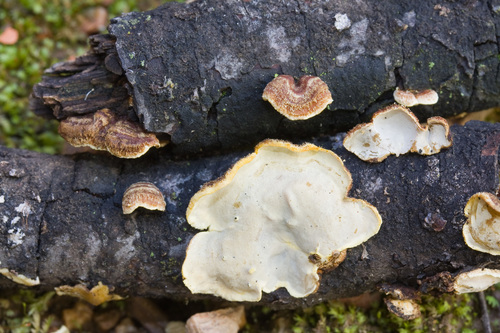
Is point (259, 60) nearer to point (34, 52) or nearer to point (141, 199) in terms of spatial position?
point (141, 199)

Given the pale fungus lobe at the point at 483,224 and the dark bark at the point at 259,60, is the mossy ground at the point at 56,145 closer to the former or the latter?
the pale fungus lobe at the point at 483,224

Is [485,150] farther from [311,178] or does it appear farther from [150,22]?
[150,22]

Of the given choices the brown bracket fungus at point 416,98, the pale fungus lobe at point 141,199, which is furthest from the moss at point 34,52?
the brown bracket fungus at point 416,98

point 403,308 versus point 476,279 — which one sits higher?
point 476,279

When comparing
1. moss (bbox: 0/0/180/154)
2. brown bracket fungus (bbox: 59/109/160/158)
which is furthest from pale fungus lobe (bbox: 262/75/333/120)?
moss (bbox: 0/0/180/154)

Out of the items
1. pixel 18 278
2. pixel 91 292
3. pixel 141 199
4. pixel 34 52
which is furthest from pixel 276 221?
pixel 34 52

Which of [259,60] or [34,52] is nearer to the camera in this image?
[259,60]
